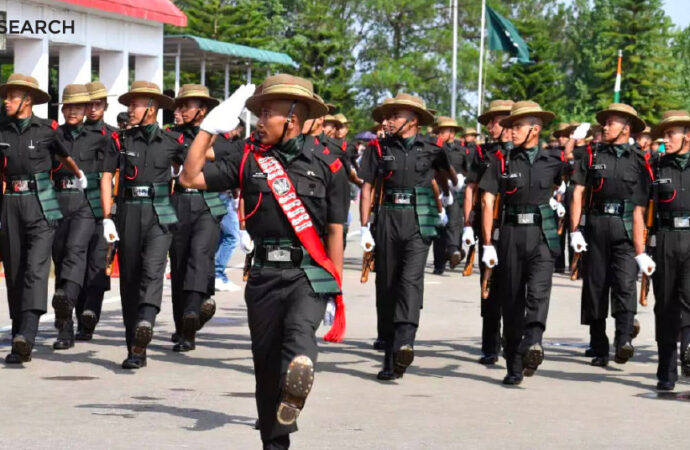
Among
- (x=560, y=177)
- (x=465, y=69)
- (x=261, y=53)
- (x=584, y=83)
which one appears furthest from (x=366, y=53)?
(x=560, y=177)

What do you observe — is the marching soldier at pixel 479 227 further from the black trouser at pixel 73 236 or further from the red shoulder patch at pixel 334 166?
the red shoulder patch at pixel 334 166

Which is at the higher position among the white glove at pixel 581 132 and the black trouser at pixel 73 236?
the white glove at pixel 581 132

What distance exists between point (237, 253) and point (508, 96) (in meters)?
61.1

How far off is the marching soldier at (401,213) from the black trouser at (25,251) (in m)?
2.52

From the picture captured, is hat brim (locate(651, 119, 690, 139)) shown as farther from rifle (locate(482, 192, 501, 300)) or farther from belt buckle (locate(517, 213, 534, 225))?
rifle (locate(482, 192, 501, 300))

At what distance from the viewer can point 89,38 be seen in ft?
86.3

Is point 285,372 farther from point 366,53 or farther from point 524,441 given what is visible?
point 366,53

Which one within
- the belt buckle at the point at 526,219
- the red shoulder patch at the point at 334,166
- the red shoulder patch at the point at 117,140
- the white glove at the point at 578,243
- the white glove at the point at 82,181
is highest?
the red shoulder patch at the point at 117,140

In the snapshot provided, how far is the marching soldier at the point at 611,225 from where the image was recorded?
12.2m

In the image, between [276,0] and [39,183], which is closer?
[39,183]

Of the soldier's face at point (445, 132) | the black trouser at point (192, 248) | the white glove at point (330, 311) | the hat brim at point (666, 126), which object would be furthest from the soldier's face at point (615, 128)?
→ the soldier's face at point (445, 132)

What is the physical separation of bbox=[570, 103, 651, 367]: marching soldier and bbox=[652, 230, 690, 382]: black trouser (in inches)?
27.3

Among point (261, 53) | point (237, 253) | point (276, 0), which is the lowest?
point (237, 253)

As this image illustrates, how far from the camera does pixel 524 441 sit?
8781 mm
